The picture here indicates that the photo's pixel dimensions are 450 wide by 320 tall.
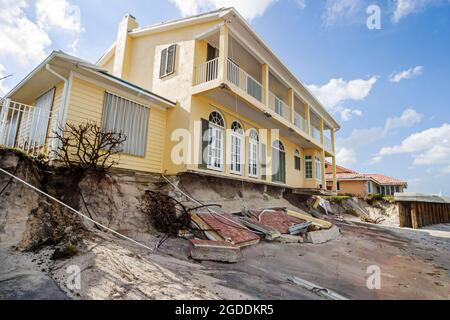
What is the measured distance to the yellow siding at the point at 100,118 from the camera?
6.68 metres

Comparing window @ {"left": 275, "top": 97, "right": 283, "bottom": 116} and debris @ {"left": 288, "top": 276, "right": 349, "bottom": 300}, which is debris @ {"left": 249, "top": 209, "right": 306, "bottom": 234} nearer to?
debris @ {"left": 288, "top": 276, "right": 349, "bottom": 300}

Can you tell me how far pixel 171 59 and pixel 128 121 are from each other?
134 inches

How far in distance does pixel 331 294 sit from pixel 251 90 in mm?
8589

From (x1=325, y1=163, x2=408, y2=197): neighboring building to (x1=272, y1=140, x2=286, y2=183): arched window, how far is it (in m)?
15.7

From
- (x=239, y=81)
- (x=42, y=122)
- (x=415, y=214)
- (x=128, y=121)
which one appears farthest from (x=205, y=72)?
(x=415, y=214)

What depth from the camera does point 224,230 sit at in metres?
6.58

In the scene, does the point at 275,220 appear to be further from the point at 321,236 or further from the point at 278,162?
the point at 278,162

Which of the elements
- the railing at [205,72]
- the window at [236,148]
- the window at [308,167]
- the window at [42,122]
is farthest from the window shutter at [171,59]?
the window at [308,167]

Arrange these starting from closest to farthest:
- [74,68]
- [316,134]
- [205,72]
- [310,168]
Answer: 1. [74,68]
2. [205,72]
3. [310,168]
4. [316,134]

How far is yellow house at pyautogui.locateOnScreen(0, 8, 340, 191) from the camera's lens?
6.90 metres

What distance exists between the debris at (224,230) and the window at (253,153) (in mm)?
3640

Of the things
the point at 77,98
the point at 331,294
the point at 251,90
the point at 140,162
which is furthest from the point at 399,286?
the point at 77,98

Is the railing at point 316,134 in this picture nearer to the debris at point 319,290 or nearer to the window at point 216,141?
the window at point 216,141

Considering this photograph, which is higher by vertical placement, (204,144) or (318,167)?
(318,167)
